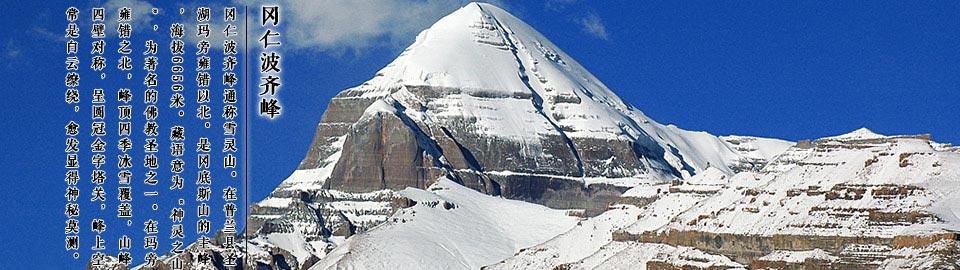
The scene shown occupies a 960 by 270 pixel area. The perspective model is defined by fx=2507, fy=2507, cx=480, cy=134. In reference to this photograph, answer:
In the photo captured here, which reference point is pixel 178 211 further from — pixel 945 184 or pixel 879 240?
pixel 945 184

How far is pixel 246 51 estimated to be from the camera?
142500mm

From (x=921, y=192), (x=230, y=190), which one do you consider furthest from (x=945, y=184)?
(x=230, y=190)

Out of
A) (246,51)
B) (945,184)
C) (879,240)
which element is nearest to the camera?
(246,51)

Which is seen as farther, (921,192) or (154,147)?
(921,192)

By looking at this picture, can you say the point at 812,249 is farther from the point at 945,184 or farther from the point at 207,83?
the point at 207,83

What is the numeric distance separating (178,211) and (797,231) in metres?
66.4

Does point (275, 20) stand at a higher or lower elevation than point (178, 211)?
higher

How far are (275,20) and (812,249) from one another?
62.4m

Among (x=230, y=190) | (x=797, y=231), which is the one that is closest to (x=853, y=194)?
(x=797, y=231)

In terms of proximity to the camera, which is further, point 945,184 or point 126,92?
point 945,184

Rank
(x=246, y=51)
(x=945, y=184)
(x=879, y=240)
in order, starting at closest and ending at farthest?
(x=246, y=51) → (x=879, y=240) → (x=945, y=184)

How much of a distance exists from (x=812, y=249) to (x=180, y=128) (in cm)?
6340

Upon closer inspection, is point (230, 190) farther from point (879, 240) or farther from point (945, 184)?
point (945, 184)

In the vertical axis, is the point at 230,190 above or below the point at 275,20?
below
